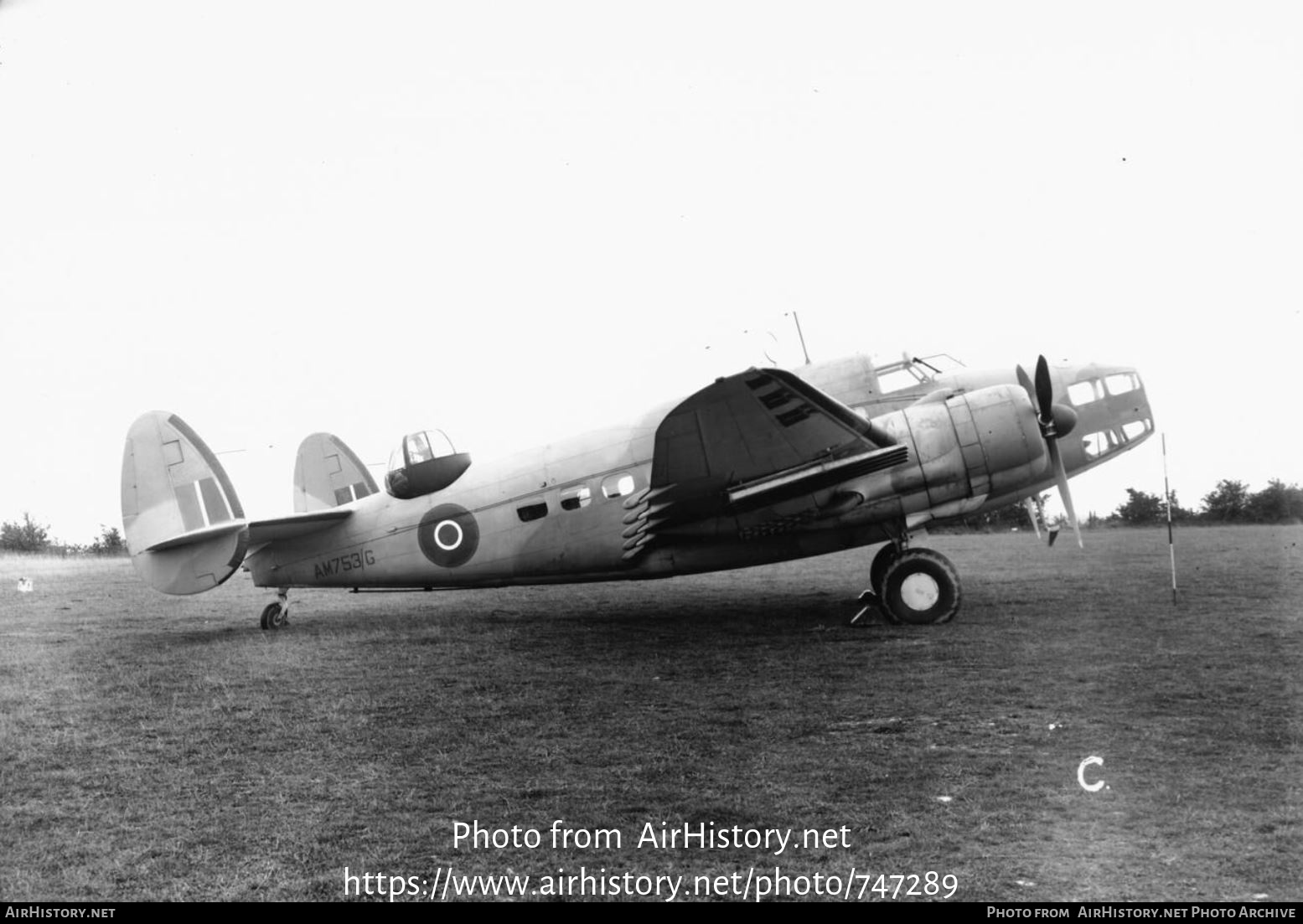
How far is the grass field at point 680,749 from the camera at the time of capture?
135 inches

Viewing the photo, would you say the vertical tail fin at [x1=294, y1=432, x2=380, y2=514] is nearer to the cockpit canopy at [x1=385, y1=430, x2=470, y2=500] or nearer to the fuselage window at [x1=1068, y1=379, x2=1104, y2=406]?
the cockpit canopy at [x1=385, y1=430, x2=470, y2=500]

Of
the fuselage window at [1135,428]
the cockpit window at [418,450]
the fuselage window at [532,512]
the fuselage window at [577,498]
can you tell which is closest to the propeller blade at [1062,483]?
the fuselage window at [1135,428]

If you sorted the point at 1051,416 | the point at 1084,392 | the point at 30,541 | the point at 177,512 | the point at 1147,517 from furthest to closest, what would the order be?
the point at 1147,517, the point at 30,541, the point at 177,512, the point at 1084,392, the point at 1051,416

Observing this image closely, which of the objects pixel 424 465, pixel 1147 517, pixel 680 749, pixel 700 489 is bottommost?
pixel 1147 517

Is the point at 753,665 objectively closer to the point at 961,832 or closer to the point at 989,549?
the point at 961,832

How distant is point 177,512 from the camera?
925cm

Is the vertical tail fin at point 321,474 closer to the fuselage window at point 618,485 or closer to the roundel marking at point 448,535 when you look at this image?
the roundel marking at point 448,535

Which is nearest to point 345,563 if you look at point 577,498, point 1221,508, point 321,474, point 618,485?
point 577,498

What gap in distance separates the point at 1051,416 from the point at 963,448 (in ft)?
3.23

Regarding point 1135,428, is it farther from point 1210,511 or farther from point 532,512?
point 1210,511

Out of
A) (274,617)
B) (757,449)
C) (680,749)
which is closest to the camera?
(680,749)

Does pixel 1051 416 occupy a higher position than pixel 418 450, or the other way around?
pixel 418 450
